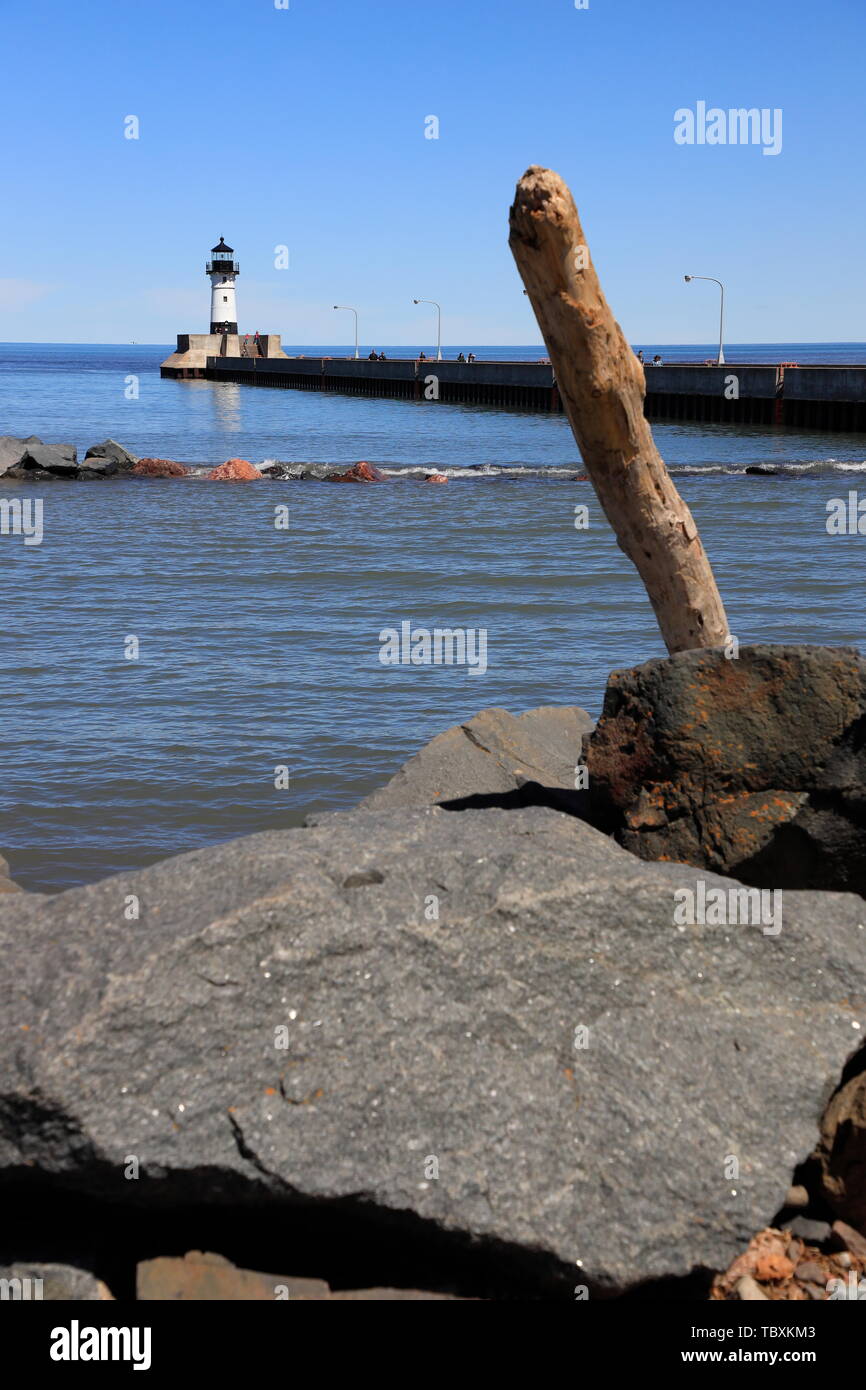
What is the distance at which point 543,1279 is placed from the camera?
3822 millimetres

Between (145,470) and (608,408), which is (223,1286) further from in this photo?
(145,470)

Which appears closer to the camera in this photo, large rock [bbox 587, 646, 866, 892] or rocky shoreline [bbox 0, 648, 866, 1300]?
rocky shoreline [bbox 0, 648, 866, 1300]

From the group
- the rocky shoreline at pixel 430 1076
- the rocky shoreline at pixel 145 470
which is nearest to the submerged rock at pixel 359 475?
the rocky shoreline at pixel 145 470

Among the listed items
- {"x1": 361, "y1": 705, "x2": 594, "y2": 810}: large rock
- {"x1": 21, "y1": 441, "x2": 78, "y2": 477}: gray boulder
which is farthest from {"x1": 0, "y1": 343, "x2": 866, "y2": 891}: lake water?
{"x1": 361, "y1": 705, "x2": 594, "y2": 810}: large rock

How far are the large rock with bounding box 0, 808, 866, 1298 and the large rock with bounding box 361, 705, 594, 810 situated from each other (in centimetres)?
208

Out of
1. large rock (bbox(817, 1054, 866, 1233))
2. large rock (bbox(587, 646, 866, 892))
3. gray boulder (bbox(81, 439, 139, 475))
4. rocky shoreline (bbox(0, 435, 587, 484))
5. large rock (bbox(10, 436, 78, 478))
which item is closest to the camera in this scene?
large rock (bbox(817, 1054, 866, 1233))

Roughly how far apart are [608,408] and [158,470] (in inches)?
1315

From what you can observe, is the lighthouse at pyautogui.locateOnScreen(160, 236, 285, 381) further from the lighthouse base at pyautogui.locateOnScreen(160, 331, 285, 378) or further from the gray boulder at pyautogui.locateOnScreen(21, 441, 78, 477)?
the gray boulder at pyautogui.locateOnScreen(21, 441, 78, 477)

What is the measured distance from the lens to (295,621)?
55.4 feet

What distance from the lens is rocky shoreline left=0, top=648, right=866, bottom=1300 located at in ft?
12.4

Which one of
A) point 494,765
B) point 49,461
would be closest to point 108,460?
point 49,461

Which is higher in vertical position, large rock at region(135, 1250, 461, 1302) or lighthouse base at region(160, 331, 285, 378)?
lighthouse base at region(160, 331, 285, 378)

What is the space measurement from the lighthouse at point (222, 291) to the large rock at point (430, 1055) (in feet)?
352
